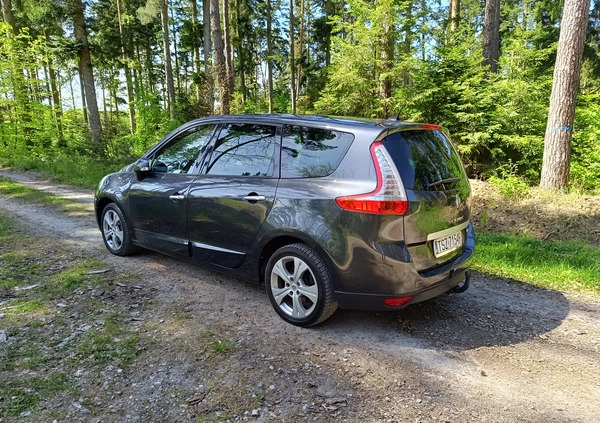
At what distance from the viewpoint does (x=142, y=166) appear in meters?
4.74

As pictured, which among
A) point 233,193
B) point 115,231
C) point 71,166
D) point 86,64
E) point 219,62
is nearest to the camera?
point 233,193

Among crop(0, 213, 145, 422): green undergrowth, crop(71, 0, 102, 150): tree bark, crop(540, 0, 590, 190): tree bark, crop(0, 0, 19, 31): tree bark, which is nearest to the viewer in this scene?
crop(0, 213, 145, 422): green undergrowth

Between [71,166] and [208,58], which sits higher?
[208,58]

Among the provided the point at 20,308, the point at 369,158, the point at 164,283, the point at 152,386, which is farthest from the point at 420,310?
the point at 20,308

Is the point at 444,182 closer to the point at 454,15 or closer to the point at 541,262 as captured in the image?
the point at 541,262

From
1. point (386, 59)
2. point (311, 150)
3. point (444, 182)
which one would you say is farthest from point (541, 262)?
point (386, 59)

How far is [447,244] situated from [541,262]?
263 centimetres

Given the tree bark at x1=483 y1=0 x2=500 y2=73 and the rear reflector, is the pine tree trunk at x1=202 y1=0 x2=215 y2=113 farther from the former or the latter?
the rear reflector

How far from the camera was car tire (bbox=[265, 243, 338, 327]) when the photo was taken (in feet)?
10.5

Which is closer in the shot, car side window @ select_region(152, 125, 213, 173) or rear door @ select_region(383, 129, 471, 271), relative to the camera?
rear door @ select_region(383, 129, 471, 271)

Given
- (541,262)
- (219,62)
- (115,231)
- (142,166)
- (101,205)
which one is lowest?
(541,262)

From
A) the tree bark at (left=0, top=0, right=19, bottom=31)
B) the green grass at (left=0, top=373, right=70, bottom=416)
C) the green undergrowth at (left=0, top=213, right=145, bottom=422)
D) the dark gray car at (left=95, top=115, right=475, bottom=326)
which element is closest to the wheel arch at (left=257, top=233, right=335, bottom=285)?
the dark gray car at (left=95, top=115, right=475, bottom=326)

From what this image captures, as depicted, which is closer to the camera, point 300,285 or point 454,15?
point 300,285

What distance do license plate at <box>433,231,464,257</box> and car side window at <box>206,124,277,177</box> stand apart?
5.13 feet
